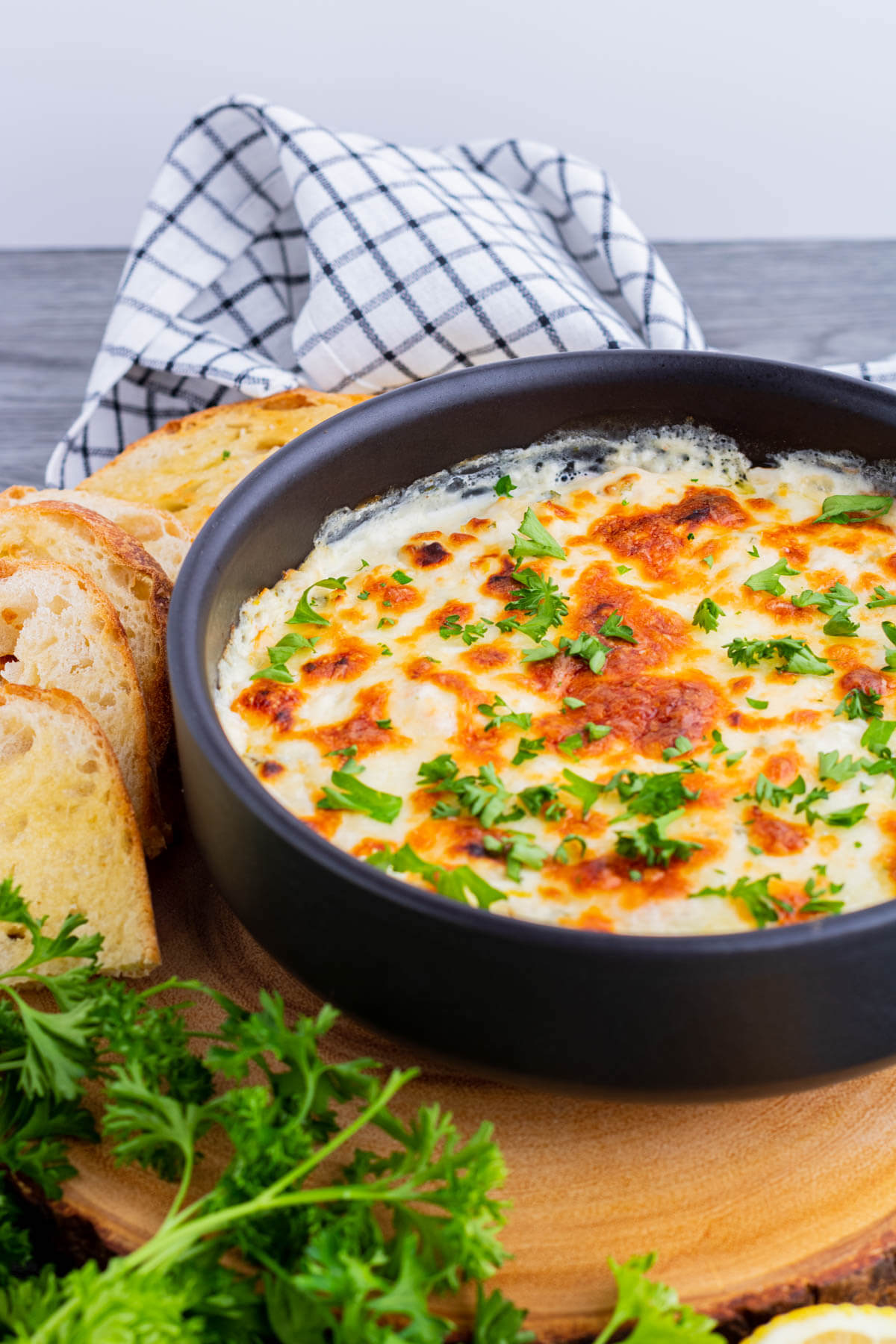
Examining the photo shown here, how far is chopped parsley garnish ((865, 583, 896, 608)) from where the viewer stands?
2938mm

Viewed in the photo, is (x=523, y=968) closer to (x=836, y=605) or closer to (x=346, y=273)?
(x=836, y=605)

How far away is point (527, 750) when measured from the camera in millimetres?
2582

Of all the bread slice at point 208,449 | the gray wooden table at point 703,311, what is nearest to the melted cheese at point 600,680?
the bread slice at point 208,449

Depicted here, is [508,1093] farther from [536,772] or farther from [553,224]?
[553,224]

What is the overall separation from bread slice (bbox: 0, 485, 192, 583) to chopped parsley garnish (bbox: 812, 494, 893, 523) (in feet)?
5.45

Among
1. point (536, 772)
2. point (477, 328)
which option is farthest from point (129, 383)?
point (536, 772)

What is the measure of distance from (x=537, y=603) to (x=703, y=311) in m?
3.30

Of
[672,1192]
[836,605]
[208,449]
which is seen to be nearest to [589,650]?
[836,605]

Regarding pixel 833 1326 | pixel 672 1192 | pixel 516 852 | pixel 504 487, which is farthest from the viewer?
pixel 504 487

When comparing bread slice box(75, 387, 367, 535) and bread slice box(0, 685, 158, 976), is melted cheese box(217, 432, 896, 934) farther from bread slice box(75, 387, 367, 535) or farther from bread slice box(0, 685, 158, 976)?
bread slice box(75, 387, 367, 535)

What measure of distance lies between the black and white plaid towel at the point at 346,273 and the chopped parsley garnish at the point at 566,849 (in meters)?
2.06

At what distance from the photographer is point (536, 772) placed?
254 cm

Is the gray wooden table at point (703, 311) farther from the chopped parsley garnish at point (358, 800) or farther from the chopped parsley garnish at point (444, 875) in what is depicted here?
the chopped parsley garnish at point (444, 875)

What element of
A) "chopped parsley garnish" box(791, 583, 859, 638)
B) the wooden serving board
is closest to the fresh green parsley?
"chopped parsley garnish" box(791, 583, 859, 638)
